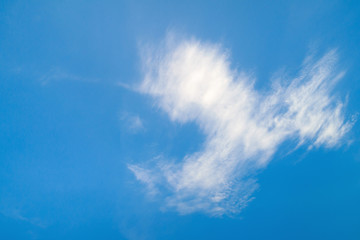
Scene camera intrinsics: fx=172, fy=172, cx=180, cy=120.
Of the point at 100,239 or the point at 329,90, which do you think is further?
the point at 100,239

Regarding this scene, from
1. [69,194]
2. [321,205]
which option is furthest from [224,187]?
[321,205]

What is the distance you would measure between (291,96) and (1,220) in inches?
852

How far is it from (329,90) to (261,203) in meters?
10.7

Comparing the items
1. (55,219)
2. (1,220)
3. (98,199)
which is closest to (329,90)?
(98,199)

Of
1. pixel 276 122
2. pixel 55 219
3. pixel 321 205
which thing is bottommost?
pixel 321 205

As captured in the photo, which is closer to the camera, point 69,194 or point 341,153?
point 69,194

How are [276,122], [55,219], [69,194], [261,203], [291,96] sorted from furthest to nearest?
1. [261,203]
2. [55,219]
3. [69,194]
4. [276,122]
5. [291,96]

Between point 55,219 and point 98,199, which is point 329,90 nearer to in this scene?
point 98,199

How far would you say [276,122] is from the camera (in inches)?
422

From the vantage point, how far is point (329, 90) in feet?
33.7

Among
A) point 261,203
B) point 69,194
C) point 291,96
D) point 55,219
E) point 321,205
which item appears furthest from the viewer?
point 321,205

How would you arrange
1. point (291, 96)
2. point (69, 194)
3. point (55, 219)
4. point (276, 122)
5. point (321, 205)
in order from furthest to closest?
point (321, 205), point (55, 219), point (69, 194), point (276, 122), point (291, 96)

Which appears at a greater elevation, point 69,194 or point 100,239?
point 69,194

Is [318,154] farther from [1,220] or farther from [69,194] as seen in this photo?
[1,220]
